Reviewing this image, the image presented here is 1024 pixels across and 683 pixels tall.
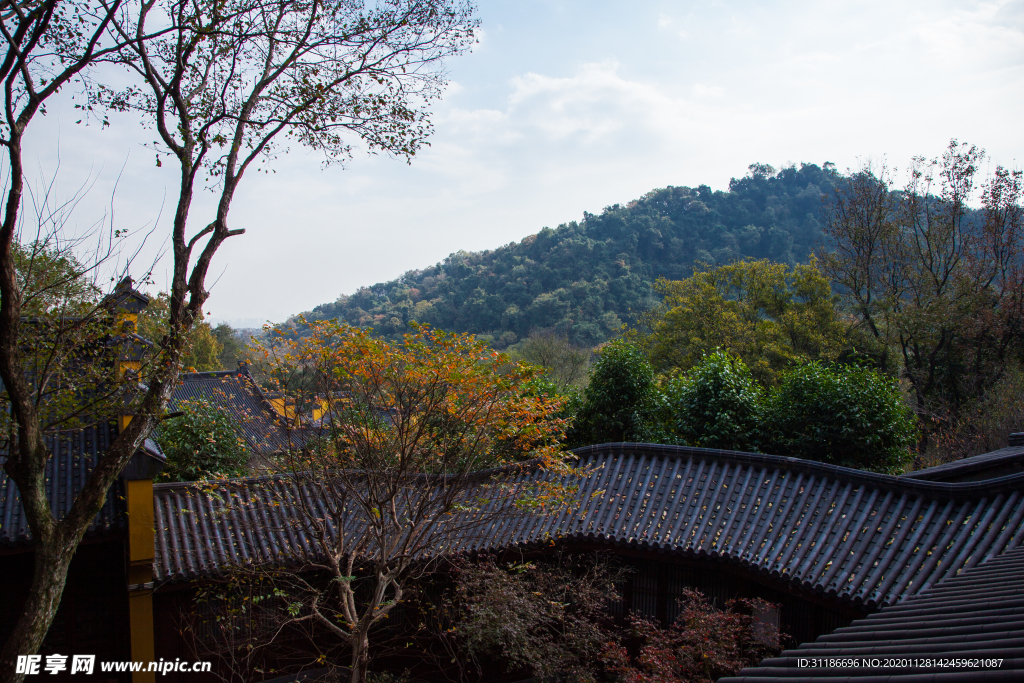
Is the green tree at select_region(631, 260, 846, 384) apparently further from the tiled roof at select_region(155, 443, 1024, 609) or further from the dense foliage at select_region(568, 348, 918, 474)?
the tiled roof at select_region(155, 443, 1024, 609)

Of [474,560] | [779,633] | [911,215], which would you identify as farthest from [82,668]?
[911,215]

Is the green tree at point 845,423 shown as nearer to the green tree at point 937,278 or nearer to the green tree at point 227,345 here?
the green tree at point 937,278

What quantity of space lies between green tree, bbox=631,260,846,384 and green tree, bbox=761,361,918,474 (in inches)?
318

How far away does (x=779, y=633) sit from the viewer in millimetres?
7500

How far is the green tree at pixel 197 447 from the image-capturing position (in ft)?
37.8

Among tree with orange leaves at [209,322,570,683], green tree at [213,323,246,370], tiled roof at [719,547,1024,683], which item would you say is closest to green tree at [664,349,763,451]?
tree with orange leaves at [209,322,570,683]

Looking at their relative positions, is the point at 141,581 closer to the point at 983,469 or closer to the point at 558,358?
the point at 983,469

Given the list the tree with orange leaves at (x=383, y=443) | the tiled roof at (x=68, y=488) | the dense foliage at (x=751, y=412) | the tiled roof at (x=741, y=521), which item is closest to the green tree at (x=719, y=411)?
the dense foliage at (x=751, y=412)

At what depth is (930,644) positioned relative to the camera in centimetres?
315

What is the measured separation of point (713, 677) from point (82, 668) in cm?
863

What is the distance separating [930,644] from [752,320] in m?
22.9

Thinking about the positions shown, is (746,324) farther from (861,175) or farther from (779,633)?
(779,633)

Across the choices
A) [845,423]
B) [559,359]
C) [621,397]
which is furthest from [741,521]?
[559,359]

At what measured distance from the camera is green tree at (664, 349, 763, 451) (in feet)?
43.9
